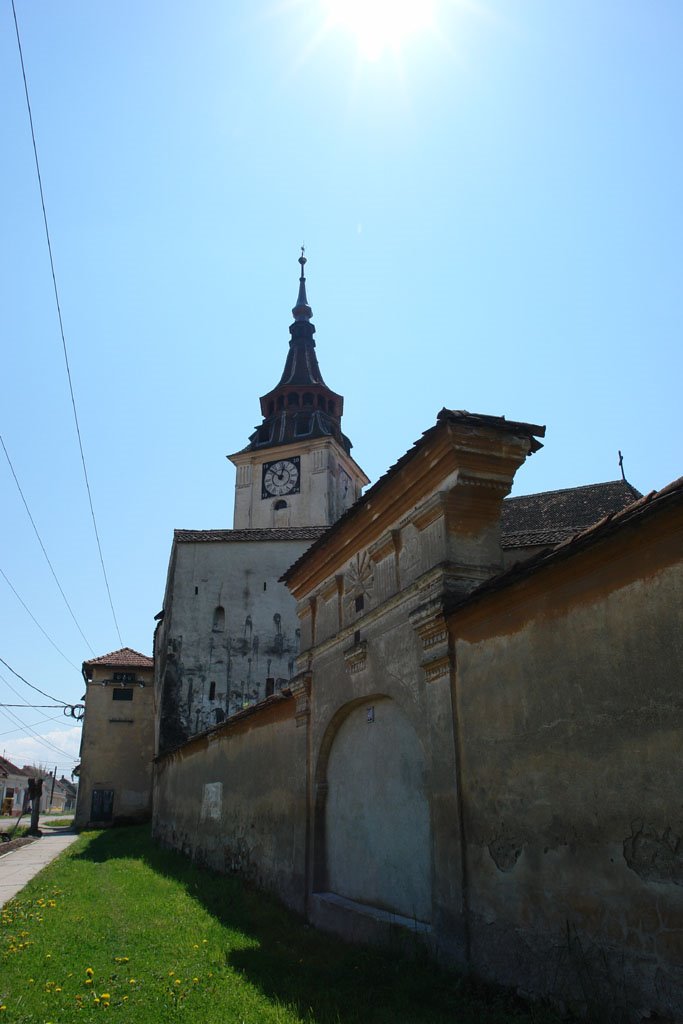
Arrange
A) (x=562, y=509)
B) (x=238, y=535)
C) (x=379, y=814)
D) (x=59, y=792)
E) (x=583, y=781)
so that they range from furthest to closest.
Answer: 1. (x=59, y=792)
2. (x=238, y=535)
3. (x=562, y=509)
4. (x=379, y=814)
5. (x=583, y=781)

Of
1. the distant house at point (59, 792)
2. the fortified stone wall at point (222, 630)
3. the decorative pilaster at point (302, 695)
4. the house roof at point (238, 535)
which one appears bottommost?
the distant house at point (59, 792)

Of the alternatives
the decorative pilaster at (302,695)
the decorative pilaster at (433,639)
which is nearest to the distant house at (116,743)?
the decorative pilaster at (302,695)

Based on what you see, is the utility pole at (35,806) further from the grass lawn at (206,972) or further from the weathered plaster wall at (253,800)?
the grass lawn at (206,972)

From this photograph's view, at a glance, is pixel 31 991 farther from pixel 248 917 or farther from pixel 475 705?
pixel 475 705

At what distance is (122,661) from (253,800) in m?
25.2

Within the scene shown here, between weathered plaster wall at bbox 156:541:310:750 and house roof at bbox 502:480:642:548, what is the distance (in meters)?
11.8

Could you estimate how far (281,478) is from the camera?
4072cm

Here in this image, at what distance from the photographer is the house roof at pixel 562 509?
15086mm

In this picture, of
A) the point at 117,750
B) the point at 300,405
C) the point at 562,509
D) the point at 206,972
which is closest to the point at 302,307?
the point at 300,405

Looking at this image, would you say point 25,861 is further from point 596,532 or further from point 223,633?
point 596,532

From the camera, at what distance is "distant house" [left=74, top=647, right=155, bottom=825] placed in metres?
32.4

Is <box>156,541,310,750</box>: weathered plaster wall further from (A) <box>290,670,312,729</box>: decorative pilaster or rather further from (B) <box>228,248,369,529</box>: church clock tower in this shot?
(A) <box>290,670,312,729</box>: decorative pilaster

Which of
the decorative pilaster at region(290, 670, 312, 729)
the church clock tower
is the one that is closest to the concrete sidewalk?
the decorative pilaster at region(290, 670, 312, 729)

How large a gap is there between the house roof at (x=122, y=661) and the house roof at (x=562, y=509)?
23122 mm
